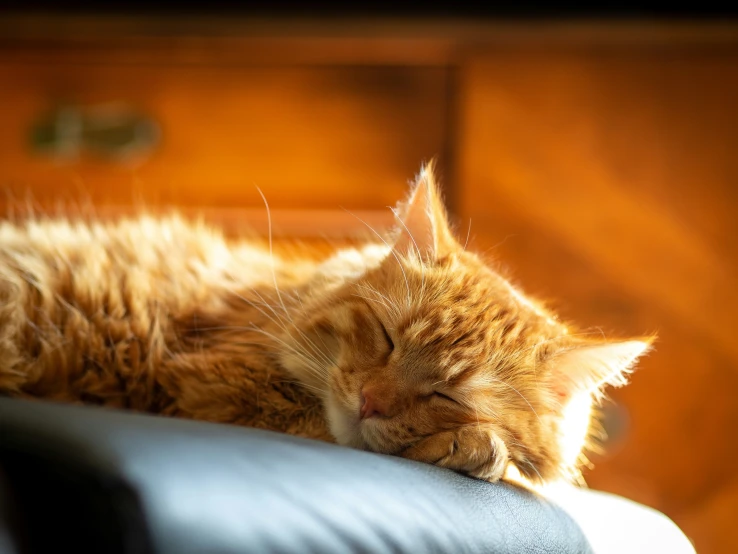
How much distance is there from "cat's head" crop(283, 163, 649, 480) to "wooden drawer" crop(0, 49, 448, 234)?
3.28ft

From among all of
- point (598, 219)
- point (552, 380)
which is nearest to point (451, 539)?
point (552, 380)

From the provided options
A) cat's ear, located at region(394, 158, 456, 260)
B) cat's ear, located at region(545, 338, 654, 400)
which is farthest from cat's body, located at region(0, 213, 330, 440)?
cat's ear, located at region(545, 338, 654, 400)

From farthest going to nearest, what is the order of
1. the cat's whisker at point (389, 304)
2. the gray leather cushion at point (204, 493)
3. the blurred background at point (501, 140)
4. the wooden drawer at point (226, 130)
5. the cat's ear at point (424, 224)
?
the wooden drawer at point (226, 130) < the blurred background at point (501, 140) < the cat's ear at point (424, 224) < the cat's whisker at point (389, 304) < the gray leather cushion at point (204, 493)

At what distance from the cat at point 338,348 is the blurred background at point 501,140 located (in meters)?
0.89

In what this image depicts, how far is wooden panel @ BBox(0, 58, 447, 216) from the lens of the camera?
232 centimetres

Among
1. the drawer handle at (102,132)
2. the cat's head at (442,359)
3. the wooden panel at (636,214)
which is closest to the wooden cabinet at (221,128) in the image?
the drawer handle at (102,132)

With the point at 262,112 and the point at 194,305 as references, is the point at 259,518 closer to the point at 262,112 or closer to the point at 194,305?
the point at 194,305

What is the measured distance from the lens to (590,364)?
4.07 feet

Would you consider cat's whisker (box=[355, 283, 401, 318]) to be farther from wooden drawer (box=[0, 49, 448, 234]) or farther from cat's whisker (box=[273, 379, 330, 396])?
wooden drawer (box=[0, 49, 448, 234])

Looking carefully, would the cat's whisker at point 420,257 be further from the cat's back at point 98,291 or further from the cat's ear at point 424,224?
the cat's back at point 98,291

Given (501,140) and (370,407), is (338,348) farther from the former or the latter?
(501,140)

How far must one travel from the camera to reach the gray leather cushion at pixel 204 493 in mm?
563

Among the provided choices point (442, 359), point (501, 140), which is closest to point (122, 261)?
point (442, 359)

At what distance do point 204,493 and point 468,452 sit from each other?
50 centimetres
